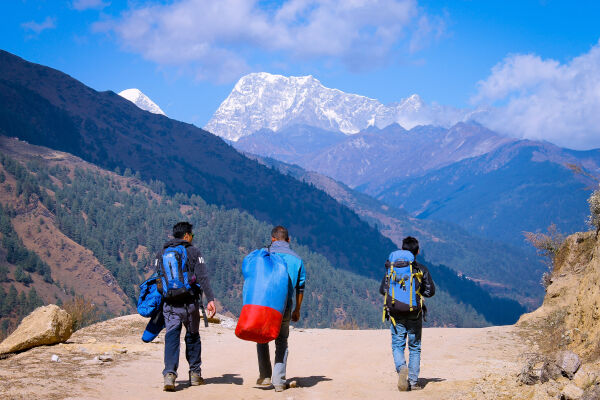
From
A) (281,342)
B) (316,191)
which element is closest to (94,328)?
(281,342)

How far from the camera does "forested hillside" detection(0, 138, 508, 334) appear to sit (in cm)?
9744

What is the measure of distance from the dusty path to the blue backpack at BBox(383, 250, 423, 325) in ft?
3.96

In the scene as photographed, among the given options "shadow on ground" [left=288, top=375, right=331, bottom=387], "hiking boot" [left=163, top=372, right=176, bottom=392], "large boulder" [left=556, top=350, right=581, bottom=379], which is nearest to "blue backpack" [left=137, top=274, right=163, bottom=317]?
"hiking boot" [left=163, top=372, right=176, bottom=392]

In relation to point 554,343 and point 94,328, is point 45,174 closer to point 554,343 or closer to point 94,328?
point 94,328

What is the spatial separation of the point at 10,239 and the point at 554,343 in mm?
80650

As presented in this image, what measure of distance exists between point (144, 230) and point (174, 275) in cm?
10997

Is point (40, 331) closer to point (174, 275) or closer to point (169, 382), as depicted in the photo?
point (169, 382)

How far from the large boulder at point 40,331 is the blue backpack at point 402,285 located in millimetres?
6486

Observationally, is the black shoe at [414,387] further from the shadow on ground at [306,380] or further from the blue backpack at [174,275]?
the blue backpack at [174,275]

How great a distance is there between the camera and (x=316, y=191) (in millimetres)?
198125

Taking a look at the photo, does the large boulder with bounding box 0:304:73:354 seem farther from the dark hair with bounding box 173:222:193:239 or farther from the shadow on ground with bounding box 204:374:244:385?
the dark hair with bounding box 173:222:193:239

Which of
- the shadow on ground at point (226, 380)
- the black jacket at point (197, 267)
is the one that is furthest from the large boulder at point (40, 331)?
the black jacket at point (197, 267)

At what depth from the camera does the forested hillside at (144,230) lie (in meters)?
97.4

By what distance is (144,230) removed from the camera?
11412 centimetres
